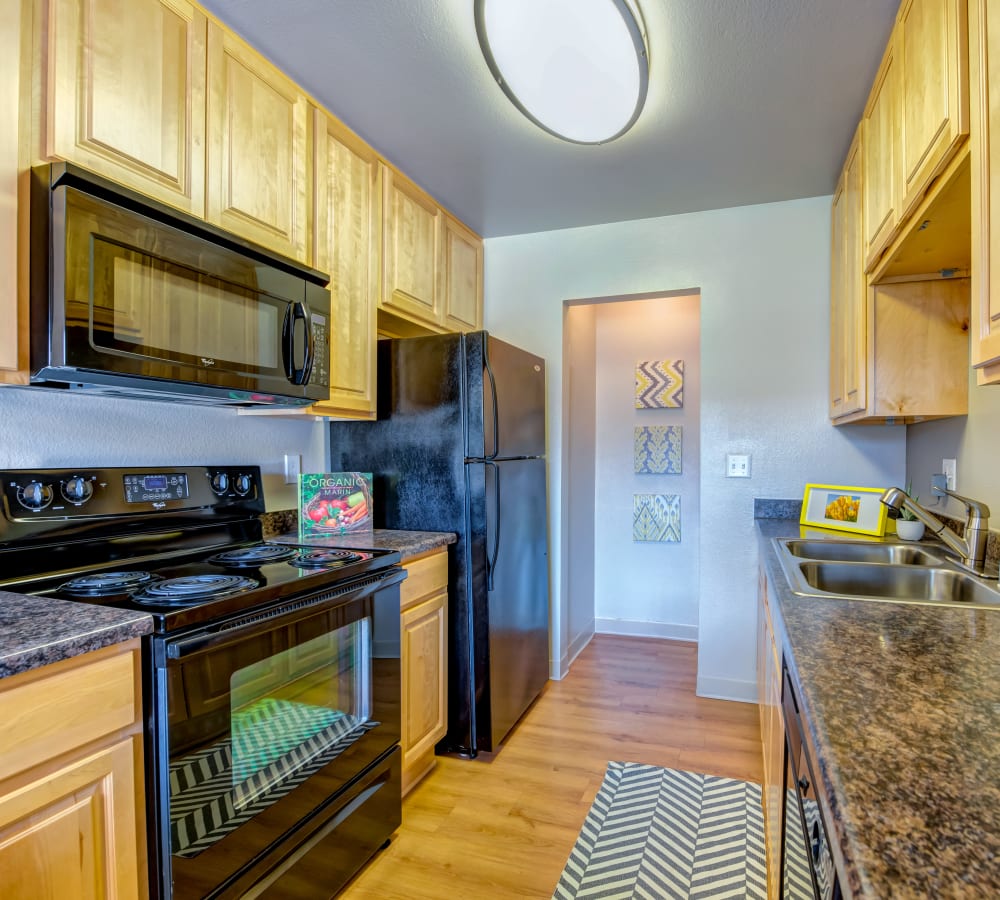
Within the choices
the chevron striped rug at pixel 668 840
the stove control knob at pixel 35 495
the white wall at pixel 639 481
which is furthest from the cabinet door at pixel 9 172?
the white wall at pixel 639 481

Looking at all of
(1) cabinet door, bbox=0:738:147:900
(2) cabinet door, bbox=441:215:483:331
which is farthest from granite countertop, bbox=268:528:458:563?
(2) cabinet door, bbox=441:215:483:331

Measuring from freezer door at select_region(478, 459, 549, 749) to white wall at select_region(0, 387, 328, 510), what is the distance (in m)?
0.81

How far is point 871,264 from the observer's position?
6.11 feet

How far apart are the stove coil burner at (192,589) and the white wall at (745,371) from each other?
86.2 inches

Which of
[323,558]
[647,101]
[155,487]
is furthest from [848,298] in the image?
[155,487]

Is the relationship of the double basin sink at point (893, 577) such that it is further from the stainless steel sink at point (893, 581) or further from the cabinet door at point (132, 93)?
the cabinet door at point (132, 93)

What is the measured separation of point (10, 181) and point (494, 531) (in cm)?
171

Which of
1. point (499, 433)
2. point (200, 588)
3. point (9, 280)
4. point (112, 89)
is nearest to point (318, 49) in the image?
point (112, 89)

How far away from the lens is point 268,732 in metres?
1.41

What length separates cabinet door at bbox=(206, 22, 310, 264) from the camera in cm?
165

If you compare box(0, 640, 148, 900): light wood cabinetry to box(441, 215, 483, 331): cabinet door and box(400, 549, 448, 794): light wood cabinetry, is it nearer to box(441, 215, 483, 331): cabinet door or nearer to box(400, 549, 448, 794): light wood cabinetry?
box(400, 549, 448, 794): light wood cabinetry

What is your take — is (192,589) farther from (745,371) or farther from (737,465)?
(745,371)

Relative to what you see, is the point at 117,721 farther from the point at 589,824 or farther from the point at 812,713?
the point at 589,824

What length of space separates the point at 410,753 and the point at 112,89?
2.02 m
